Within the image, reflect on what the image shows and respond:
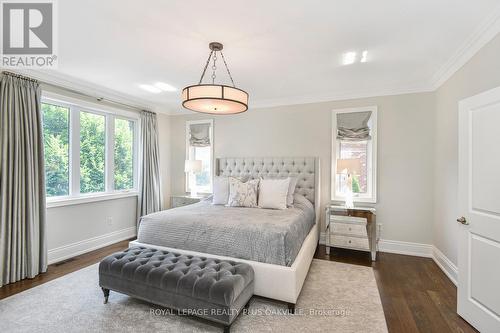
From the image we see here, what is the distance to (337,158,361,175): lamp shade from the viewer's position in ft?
12.1

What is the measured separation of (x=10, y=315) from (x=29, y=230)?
1.12 meters

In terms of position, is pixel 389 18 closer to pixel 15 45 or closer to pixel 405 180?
pixel 405 180

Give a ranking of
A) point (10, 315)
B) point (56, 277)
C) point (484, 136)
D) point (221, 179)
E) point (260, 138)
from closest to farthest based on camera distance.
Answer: point (484, 136)
point (10, 315)
point (56, 277)
point (221, 179)
point (260, 138)

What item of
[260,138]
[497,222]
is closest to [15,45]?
[260,138]

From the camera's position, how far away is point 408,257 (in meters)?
3.70

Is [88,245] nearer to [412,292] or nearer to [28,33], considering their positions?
[28,33]

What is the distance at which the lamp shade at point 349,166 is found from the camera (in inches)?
145

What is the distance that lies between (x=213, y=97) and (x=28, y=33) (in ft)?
6.45

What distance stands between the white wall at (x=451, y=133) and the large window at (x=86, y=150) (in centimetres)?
505

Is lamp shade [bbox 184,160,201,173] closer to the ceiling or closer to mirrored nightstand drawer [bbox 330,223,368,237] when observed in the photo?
the ceiling

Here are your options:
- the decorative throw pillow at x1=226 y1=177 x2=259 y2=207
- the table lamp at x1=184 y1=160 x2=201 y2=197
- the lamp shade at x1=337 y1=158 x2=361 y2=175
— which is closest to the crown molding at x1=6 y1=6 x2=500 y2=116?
the lamp shade at x1=337 y1=158 x2=361 y2=175

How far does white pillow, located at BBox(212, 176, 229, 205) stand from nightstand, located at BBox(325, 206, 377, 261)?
66.4 inches

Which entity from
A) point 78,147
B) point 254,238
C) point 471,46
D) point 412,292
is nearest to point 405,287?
point 412,292

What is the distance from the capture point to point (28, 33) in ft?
7.79
